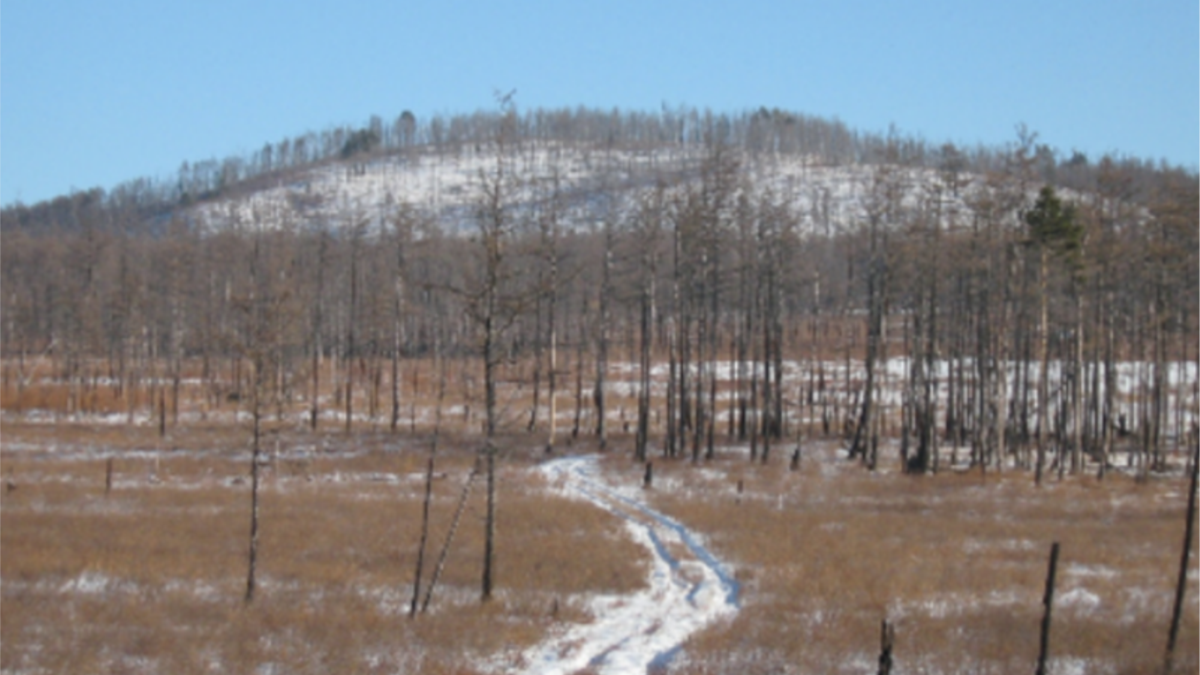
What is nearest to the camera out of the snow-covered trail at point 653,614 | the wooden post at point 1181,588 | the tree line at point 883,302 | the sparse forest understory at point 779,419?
the wooden post at point 1181,588

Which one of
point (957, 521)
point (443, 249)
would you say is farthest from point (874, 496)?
point (443, 249)

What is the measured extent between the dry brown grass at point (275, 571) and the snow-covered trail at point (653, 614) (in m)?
0.69

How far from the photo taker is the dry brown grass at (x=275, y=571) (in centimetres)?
1634

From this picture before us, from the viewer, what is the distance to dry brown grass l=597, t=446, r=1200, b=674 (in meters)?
16.9

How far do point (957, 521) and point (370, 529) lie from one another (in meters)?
18.5

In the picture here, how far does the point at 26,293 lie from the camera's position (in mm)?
99562

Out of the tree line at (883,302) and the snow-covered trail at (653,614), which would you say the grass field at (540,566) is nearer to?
the snow-covered trail at (653,614)

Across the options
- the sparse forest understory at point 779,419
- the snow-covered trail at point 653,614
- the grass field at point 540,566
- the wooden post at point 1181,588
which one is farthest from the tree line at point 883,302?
the wooden post at point 1181,588

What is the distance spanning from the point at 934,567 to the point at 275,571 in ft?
52.1

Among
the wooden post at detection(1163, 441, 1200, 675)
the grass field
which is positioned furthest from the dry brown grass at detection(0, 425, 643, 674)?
the wooden post at detection(1163, 441, 1200, 675)

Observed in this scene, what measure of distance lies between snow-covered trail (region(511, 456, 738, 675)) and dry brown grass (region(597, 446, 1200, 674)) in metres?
0.58

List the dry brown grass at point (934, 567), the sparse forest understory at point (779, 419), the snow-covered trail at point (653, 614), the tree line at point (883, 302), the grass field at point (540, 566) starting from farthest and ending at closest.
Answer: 1. the tree line at point (883, 302)
2. the sparse forest understory at point (779, 419)
3. the dry brown grass at point (934, 567)
4. the grass field at point (540, 566)
5. the snow-covered trail at point (653, 614)

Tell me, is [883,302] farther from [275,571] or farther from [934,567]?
[275,571]

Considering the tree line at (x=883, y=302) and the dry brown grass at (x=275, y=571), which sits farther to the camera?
the tree line at (x=883, y=302)
